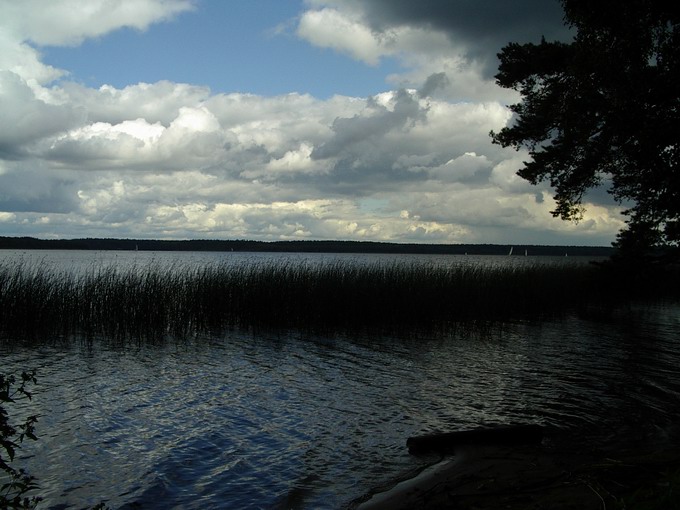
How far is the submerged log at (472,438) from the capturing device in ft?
21.0

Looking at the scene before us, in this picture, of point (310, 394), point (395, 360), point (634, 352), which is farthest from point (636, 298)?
point (310, 394)

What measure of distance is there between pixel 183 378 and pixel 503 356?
711 cm

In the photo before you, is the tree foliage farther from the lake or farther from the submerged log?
the submerged log

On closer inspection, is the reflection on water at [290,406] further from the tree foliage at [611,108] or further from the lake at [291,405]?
the tree foliage at [611,108]

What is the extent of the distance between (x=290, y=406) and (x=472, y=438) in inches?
122

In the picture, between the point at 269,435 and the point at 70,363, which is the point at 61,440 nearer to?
the point at 269,435

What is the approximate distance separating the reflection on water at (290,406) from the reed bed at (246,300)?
161 cm

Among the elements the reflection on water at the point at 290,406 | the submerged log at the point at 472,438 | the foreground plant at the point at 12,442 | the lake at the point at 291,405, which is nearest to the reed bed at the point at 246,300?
the lake at the point at 291,405

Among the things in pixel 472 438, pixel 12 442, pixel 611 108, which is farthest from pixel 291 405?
pixel 611 108

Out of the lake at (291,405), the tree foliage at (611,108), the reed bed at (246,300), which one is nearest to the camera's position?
the lake at (291,405)

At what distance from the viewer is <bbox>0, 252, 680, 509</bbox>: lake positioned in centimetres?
577

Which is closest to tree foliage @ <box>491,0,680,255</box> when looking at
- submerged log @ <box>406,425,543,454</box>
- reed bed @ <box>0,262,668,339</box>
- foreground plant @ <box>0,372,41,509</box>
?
reed bed @ <box>0,262,668,339</box>

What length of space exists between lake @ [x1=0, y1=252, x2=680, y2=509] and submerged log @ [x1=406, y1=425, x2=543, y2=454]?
20 centimetres

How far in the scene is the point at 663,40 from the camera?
9.53 m
